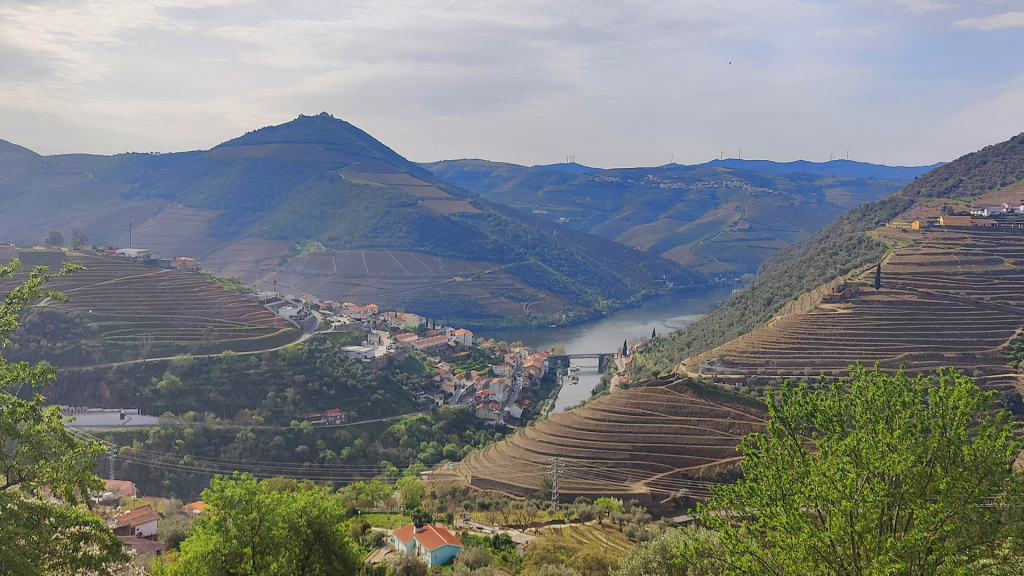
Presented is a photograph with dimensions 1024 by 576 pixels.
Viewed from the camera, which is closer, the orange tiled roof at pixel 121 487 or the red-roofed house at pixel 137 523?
the red-roofed house at pixel 137 523

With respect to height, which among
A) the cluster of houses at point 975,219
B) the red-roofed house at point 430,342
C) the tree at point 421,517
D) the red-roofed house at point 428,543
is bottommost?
the tree at point 421,517

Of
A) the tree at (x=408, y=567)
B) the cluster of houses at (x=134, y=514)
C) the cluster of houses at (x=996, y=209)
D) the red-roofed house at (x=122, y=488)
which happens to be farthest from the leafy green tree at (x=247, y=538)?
the cluster of houses at (x=996, y=209)

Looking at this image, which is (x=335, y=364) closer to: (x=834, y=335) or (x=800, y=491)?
(x=834, y=335)

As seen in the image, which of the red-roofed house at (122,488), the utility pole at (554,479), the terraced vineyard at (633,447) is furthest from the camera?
the terraced vineyard at (633,447)

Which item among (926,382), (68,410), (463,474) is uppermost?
(926,382)

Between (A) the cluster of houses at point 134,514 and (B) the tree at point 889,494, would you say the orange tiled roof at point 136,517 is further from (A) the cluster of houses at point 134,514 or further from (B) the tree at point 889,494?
(B) the tree at point 889,494

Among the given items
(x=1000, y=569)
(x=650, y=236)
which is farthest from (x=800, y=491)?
(x=650, y=236)

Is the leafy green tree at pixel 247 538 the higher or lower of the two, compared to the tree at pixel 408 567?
higher

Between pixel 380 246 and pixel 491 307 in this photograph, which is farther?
pixel 380 246
